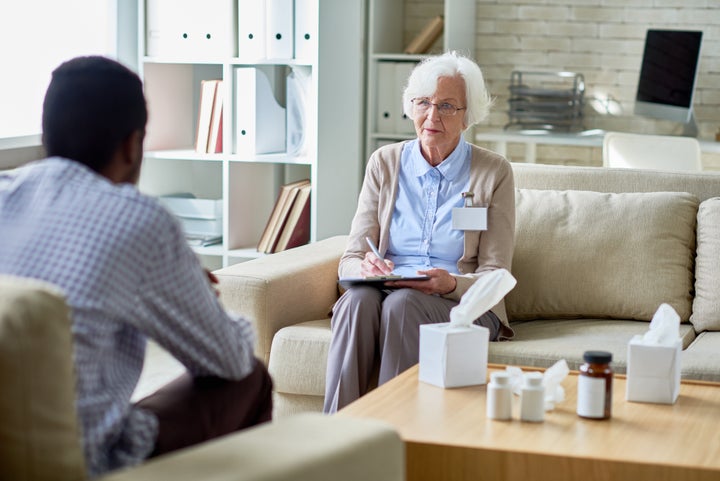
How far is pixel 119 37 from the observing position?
4555 millimetres

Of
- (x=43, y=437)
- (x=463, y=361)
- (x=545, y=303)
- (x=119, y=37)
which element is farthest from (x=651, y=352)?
(x=119, y=37)

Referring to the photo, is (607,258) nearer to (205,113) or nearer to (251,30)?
(251,30)

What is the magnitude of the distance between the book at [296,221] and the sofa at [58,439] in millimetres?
3015

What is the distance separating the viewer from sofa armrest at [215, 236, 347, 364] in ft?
10.0

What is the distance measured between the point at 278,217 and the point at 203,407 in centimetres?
263

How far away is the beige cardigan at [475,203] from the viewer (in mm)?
3062

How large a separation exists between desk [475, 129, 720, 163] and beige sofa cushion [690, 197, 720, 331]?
1757 mm

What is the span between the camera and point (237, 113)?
14.7 feet

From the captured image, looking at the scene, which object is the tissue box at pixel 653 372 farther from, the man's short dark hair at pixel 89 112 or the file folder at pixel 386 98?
the file folder at pixel 386 98

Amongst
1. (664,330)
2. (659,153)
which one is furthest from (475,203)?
(659,153)

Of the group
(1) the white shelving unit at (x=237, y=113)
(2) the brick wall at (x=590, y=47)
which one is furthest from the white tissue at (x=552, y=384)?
(2) the brick wall at (x=590, y=47)

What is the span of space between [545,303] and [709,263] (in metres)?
0.47

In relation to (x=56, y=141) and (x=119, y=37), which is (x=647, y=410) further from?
(x=119, y=37)

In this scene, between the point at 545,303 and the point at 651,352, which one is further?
the point at 545,303
